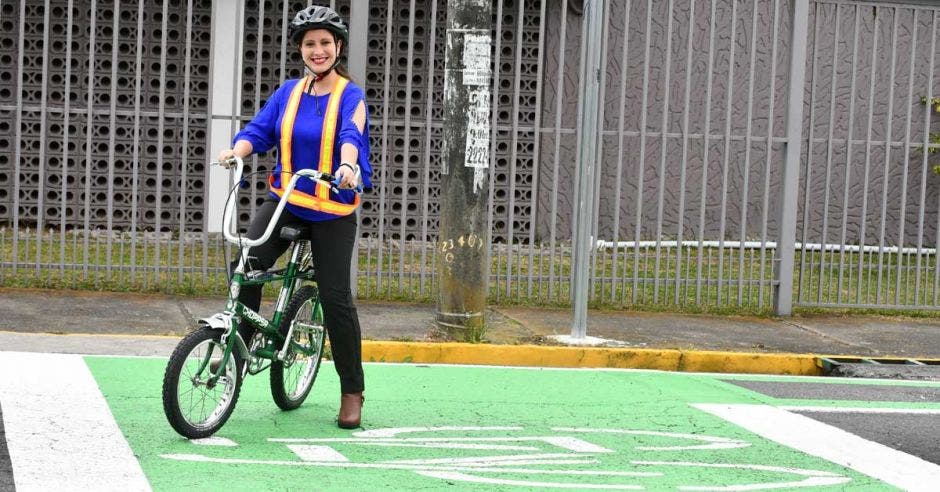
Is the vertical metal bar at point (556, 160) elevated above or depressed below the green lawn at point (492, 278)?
above

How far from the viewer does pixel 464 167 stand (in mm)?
9602

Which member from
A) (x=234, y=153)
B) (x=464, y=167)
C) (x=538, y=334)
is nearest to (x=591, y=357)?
(x=538, y=334)

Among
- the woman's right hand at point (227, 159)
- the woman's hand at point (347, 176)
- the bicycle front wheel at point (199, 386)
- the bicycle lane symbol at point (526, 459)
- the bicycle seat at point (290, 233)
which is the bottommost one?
the bicycle lane symbol at point (526, 459)

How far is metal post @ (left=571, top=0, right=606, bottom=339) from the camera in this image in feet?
31.7

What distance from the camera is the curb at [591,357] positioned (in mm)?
9117

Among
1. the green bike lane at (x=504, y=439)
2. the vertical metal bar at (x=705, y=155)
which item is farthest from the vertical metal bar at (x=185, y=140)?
the vertical metal bar at (x=705, y=155)

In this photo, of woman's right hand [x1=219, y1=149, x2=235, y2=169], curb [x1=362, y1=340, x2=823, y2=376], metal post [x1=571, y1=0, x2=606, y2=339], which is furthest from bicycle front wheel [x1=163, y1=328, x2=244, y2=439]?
metal post [x1=571, y1=0, x2=606, y2=339]

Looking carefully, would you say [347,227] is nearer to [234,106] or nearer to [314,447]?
[314,447]

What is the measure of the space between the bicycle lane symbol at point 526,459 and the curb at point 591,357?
240 cm

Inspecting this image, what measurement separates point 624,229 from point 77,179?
615 cm

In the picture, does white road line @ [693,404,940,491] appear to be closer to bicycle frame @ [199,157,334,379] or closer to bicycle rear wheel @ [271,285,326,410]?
bicycle rear wheel @ [271,285,326,410]

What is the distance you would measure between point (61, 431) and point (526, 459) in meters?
2.10

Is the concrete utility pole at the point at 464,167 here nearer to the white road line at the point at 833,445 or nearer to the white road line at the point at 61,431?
the white road line at the point at 833,445

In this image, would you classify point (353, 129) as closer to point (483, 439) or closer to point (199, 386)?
point (199, 386)
